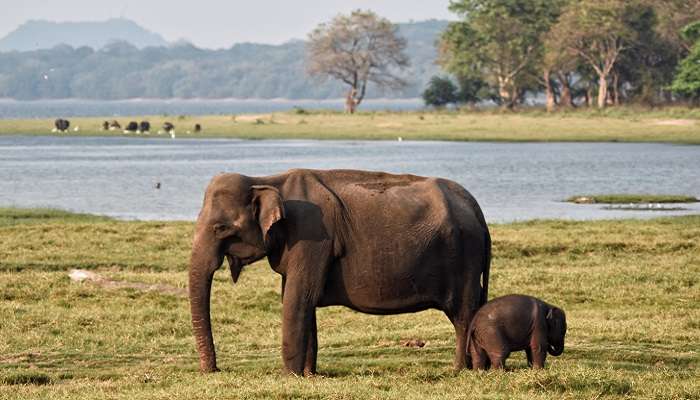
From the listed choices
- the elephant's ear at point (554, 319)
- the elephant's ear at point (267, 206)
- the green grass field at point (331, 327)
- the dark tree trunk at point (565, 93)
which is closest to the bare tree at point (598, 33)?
the dark tree trunk at point (565, 93)

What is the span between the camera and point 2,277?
2161 centimetres

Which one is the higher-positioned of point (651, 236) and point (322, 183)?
point (322, 183)

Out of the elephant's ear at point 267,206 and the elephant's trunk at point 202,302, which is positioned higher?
the elephant's ear at point 267,206

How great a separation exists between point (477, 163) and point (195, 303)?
48654 millimetres

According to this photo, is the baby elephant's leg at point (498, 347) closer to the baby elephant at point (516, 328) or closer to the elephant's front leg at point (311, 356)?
the baby elephant at point (516, 328)

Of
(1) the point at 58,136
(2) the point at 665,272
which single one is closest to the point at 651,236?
(2) the point at 665,272

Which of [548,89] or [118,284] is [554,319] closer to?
[118,284]

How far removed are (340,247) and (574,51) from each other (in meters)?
83.2

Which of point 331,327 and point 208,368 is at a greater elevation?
point 208,368

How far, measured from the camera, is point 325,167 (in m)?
54.0

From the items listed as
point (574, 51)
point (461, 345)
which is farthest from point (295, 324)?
point (574, 51)

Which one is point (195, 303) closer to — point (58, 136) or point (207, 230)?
point (207, 230)

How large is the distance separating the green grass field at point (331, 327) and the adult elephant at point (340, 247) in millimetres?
620

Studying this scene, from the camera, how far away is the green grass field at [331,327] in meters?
12.0
